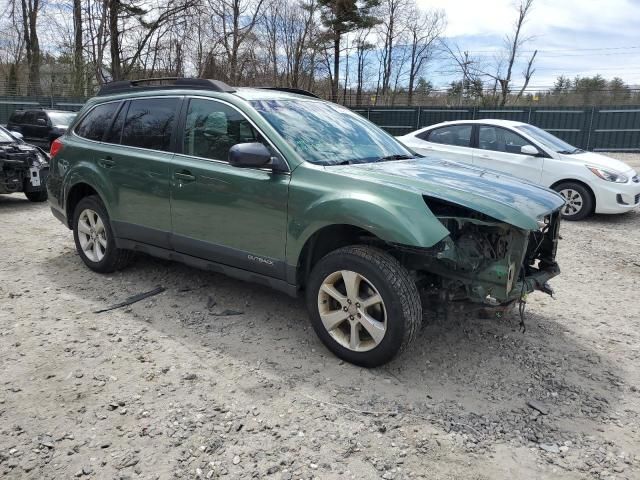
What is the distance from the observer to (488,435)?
107 inches

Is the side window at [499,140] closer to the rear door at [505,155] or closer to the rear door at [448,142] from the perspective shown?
the rear door at [505,155]

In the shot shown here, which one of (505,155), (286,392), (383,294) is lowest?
(286,392)

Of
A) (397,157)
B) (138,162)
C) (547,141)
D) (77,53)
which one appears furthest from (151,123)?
(77,53)

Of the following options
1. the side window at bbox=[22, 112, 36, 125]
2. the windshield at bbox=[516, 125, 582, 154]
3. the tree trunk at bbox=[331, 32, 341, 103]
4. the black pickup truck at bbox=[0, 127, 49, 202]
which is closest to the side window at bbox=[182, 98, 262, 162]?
the black pickup truck at bbox=[0, 127, 49, 202]

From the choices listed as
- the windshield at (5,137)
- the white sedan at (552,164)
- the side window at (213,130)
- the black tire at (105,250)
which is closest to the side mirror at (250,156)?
the side window at (213,130)

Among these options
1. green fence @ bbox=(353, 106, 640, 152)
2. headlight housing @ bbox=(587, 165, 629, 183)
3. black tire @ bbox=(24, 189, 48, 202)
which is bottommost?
black tire @ bbox=(24, 189, 48, 202)

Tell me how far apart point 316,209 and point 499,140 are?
20.4 feet

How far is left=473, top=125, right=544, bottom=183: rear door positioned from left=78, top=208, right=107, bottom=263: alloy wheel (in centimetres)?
587

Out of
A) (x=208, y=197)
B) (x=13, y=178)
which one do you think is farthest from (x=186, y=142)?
(x=13, y=178)

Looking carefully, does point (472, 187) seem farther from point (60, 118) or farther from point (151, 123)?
point (60, 118)

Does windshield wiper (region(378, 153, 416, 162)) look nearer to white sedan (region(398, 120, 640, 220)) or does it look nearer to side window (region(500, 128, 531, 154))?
white sedan (region(398, 120, 640, 220))

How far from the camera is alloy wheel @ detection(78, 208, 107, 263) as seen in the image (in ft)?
16.5

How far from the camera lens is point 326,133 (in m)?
4.00

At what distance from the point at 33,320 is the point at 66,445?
182 cm
